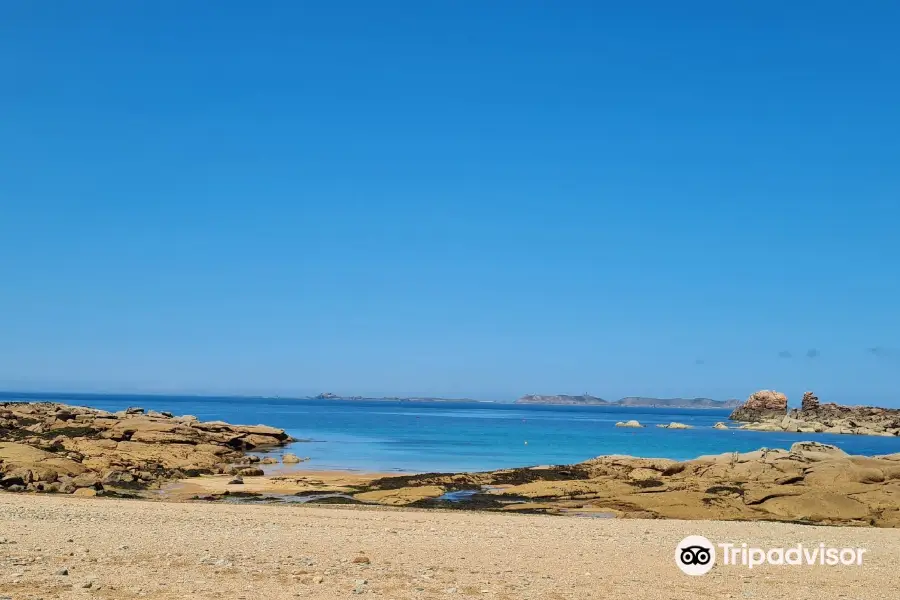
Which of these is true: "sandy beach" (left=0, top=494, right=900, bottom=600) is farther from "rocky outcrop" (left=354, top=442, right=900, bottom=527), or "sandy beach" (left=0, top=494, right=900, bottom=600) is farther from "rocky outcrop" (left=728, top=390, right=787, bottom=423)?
"rocky outcrop" (left=728, top=390, right=787, bottom=423)

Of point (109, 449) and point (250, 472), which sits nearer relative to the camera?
point (250, 472)

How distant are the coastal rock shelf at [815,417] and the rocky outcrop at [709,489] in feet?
354

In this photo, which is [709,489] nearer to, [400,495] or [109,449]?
[400,495]

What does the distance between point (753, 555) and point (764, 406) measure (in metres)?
193

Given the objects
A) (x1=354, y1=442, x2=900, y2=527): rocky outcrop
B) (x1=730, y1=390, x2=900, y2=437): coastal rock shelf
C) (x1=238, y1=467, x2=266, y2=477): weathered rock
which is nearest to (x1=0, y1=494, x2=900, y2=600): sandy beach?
(x1=354, y1=442, x2=900, y2=527): rocky outcrop

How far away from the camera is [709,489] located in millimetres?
32406

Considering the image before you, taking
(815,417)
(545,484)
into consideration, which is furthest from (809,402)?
(545,484)

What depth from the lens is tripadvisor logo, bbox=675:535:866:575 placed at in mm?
15242

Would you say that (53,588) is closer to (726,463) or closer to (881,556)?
(881,556)

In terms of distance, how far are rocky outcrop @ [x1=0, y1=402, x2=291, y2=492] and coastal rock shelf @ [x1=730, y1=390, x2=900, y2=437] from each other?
108 metres

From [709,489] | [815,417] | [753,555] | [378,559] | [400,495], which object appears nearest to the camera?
[378,559]

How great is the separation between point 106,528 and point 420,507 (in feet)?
45.6

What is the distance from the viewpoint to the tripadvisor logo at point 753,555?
50.0 feet

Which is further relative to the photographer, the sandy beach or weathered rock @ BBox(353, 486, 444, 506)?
weathered rock @ BBox(353, 486, 444, 506)
